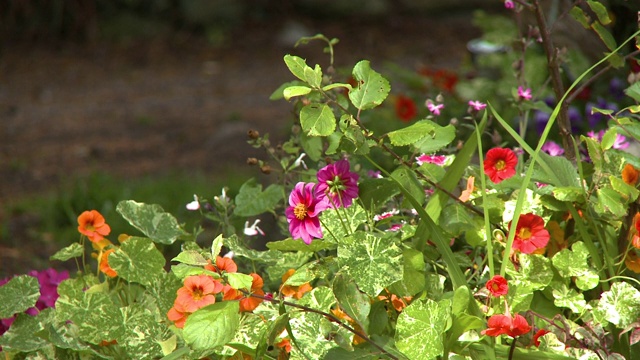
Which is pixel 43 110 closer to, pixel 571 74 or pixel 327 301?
pixel 571 74

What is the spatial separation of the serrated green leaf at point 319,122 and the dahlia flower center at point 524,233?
1.25 ft

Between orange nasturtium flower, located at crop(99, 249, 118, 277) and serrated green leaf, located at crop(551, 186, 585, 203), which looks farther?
orange nasturtium flower, located at crop(99, 249, 118, 277)

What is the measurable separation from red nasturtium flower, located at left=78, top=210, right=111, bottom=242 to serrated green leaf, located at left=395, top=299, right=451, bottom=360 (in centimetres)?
67

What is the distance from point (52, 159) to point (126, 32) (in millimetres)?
3732

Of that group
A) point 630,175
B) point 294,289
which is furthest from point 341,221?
point 630,175

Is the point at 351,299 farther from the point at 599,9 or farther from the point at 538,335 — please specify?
the point at 599,9

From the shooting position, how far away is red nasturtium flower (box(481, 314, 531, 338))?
1.17 meters

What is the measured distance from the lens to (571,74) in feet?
13.7

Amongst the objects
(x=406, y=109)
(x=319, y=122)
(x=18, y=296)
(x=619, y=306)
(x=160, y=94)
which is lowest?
(x=160, y=94)

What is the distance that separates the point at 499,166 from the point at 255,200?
505mm

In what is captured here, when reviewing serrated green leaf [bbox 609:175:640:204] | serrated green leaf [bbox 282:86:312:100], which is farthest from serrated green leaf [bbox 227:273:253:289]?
serrated green leaf [bbox 609:175:640:204]

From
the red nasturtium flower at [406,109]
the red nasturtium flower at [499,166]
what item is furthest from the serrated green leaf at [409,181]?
the red nasturtium flower at [406,109]

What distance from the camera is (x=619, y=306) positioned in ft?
4.33

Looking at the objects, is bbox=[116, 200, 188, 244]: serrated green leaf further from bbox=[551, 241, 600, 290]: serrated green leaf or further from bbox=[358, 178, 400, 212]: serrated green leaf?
bbox=[551, 241, 600, 290]: serrated green leaf
